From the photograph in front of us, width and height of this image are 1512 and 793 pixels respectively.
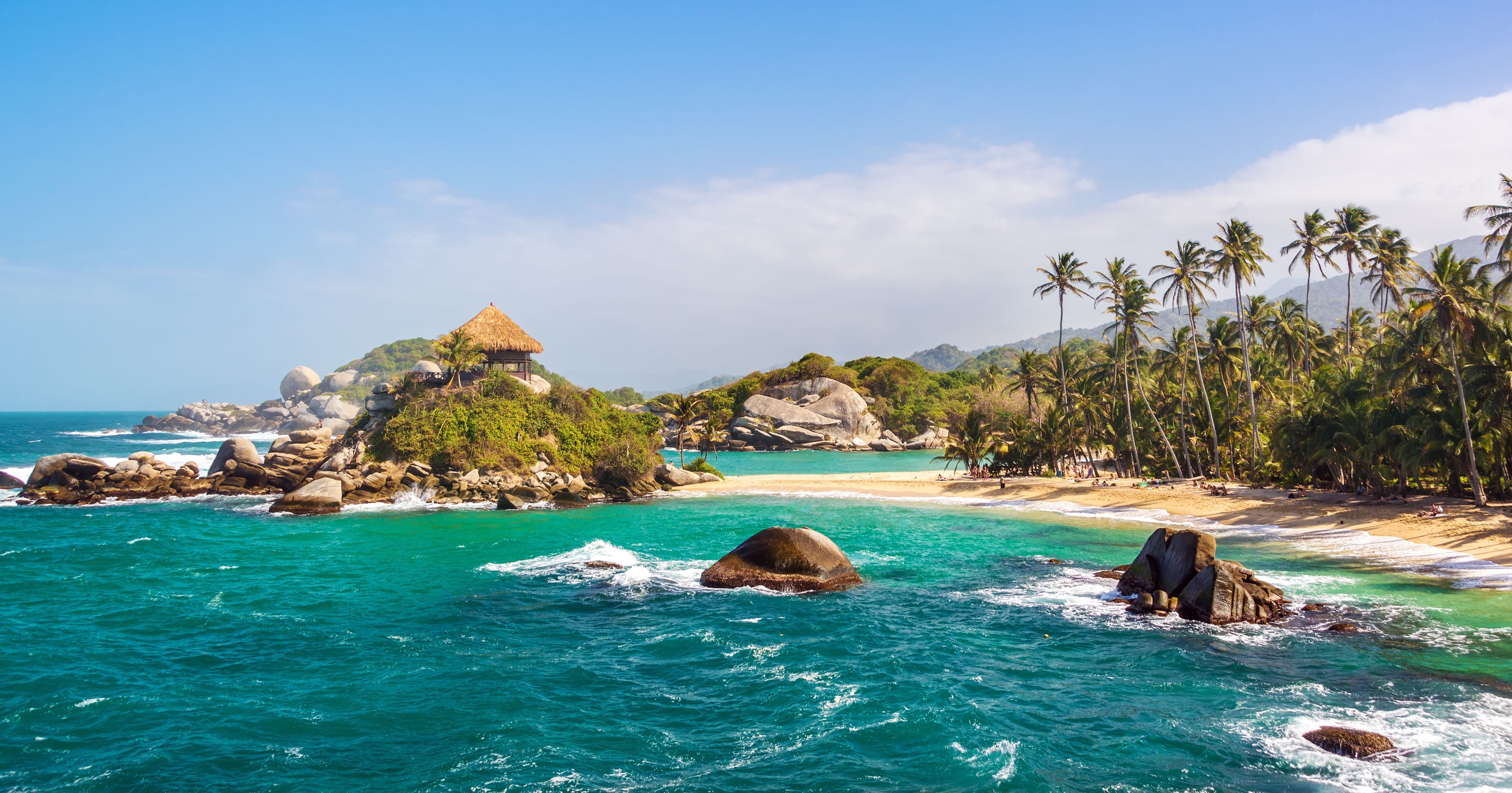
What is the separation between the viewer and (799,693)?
15523mm

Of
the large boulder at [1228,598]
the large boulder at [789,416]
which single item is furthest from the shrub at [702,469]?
the large boulder at [789,416]

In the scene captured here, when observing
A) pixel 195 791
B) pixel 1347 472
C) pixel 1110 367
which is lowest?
pixel 195 791

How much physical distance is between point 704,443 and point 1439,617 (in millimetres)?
66436

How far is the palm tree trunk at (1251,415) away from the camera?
43.7 meters

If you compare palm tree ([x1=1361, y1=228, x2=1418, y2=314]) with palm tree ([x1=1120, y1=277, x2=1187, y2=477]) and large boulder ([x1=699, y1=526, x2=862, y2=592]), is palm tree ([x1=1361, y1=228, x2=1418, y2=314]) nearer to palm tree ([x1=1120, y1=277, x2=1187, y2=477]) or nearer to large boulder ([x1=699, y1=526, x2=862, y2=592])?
palm tree ([x1=1120, y1=277, x2=1187, y2=477])

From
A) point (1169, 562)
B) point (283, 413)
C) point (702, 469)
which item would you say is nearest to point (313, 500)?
point (702, 469)

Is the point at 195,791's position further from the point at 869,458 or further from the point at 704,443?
the point at 869,458

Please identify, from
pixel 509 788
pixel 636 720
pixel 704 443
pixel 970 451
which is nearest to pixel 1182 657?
pixel 636 720

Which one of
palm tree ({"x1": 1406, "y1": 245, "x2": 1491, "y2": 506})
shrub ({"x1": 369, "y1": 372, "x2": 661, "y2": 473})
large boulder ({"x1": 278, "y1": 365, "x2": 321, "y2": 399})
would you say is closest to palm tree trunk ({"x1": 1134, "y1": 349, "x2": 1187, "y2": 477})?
palm tree ({"x1": 1406, "y1": 245, "x2": 1491, "y2": 506})

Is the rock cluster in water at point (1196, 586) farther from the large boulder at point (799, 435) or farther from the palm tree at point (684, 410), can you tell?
the large boulder at point (799, 435)

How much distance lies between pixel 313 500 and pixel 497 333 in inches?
776

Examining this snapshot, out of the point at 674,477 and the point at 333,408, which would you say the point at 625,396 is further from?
the point at 674,477

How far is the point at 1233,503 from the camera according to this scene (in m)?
39.4

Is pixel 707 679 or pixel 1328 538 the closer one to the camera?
pixel 707 679
